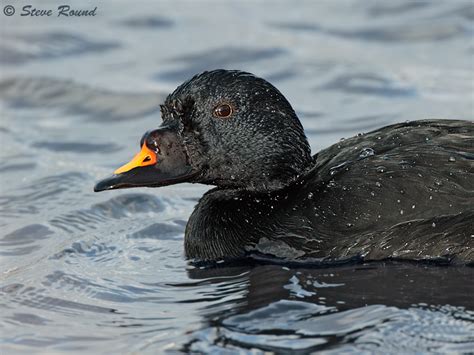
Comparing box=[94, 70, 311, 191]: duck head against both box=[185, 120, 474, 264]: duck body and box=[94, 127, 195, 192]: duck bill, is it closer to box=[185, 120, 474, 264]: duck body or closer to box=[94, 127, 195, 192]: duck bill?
box=[94, 127, 195, 192]: duck bill

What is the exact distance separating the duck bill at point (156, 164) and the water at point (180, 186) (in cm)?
66

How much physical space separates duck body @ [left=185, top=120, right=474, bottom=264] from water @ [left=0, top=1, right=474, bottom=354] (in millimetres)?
163

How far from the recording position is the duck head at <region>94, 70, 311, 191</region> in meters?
8.49

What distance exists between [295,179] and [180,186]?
2267 mm

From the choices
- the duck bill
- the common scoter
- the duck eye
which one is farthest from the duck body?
the duck eye

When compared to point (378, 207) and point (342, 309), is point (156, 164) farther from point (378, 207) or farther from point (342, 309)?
point (342, 309)

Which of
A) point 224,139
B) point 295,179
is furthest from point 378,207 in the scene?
point 224,139

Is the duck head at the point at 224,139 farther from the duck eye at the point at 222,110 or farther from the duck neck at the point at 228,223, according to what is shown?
the duck neck at the point at 228,223

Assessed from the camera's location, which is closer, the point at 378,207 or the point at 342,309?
the point at 342,309

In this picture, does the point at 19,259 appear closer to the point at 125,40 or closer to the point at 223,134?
the point at 223,134

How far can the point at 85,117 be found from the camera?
12.8m

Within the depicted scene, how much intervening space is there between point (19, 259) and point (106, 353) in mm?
2224

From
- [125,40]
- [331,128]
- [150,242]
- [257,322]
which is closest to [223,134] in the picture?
[150,242]

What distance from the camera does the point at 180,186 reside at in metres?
10.7
